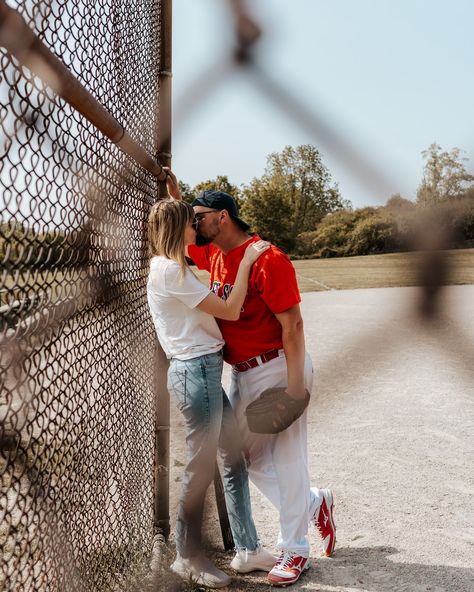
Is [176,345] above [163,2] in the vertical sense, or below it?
below

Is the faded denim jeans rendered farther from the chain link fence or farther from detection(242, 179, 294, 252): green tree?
detection(242, 179, 294, 252): green tree

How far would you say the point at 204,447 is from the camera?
250 cm

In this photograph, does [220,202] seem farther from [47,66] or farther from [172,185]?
[47,66]

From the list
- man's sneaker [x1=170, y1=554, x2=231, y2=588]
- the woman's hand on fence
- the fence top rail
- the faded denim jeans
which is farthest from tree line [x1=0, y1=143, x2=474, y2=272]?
man's sneaker [x1=170, y1=554, x2=231, y2=588]

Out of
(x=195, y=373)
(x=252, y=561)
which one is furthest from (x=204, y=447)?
(x=252, y=561)

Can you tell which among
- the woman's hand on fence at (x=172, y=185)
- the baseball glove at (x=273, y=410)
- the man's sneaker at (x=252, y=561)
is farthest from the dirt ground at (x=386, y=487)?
the woman's hand on fence at (x=172, y=185)

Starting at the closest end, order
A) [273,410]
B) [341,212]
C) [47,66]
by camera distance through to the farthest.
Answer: [341,212] → [47,66] → [273,410]

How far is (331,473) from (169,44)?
8.89 feet

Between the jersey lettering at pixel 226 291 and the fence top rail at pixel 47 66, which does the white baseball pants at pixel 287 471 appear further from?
the fence top rail at pixel 47 66

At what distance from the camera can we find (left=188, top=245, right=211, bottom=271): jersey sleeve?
2.80 metres

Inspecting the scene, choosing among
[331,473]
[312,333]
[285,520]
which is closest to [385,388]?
[331,473]

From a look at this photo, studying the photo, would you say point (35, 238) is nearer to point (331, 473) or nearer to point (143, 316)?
point (143, 316)

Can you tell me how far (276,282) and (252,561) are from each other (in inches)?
50.7

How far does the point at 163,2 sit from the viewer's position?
2309mm
